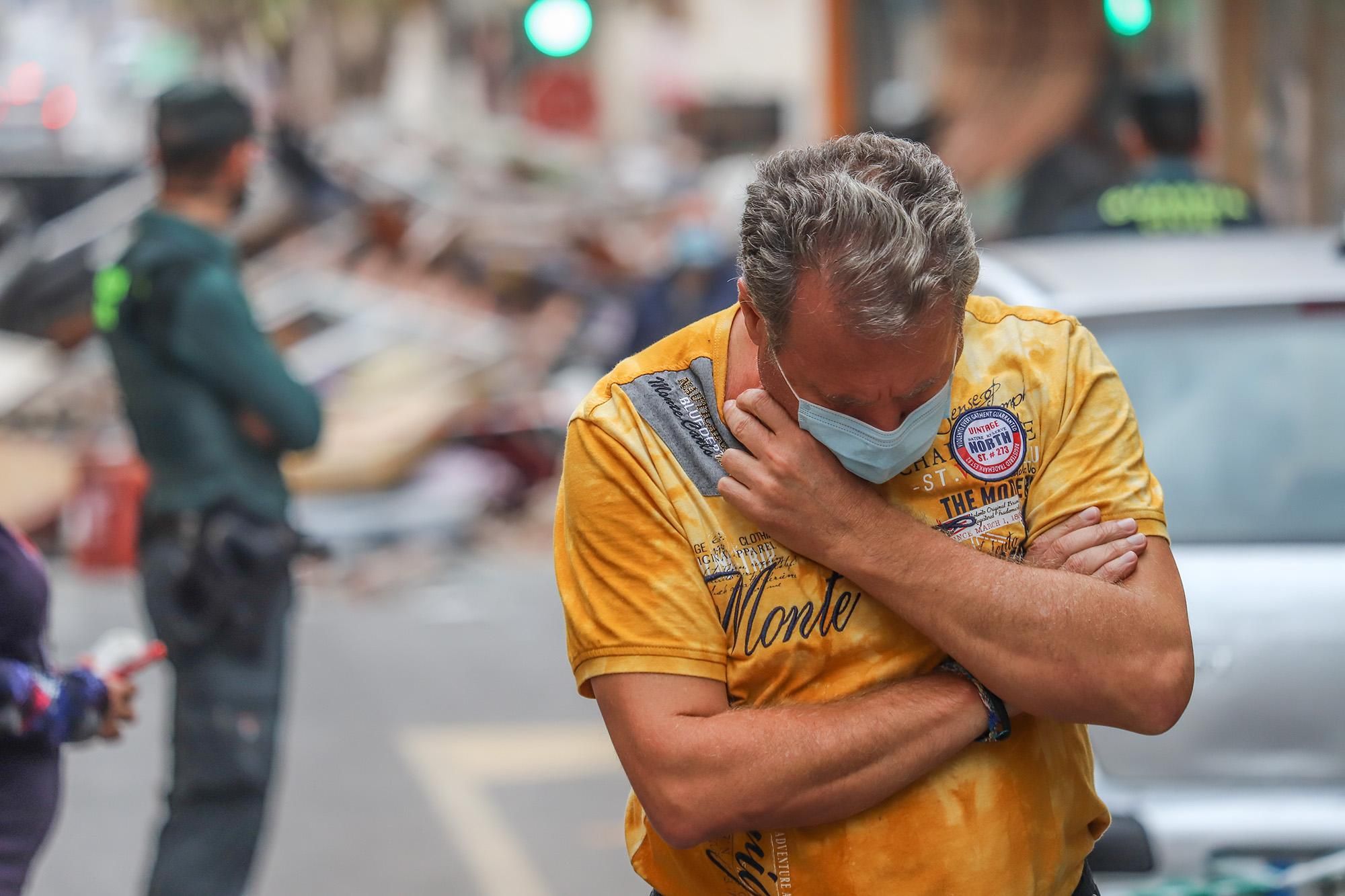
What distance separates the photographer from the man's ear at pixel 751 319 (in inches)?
75.8

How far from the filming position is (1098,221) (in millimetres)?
6074

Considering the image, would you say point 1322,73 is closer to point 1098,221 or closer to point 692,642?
point 1098,221

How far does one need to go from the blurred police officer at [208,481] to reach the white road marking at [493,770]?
1233mm

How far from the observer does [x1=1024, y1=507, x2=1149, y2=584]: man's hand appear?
195 centimetres

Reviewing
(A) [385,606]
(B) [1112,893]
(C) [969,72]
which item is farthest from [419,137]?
(B) [1112,893]

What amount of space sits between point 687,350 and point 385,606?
758 cm

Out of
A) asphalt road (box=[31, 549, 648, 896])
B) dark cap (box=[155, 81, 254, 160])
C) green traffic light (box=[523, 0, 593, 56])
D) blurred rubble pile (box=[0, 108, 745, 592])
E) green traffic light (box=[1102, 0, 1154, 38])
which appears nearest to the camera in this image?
dark cap (box=[155, 81, 254, 160])

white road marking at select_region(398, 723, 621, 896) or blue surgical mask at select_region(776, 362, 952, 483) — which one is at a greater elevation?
blue surgical mask at select_region(776, 362, 952, 483)

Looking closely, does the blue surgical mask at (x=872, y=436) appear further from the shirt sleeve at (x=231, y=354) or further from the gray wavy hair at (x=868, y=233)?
the shirt sleeve at (x=231, y=354)

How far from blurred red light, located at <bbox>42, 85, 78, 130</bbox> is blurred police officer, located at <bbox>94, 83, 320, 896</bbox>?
43.9 feet

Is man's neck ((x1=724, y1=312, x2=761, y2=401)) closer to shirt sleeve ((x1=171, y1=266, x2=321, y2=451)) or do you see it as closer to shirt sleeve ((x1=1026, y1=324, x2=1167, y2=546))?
shirt sleeve ((x1=1026, y1=324, x2=1167, y2=546))

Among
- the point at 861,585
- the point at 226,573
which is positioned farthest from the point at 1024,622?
the point at 226,573

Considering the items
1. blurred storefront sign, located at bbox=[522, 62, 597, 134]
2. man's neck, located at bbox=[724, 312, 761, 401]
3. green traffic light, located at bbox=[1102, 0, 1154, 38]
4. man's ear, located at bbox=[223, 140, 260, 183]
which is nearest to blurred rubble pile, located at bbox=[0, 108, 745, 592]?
blurred storefront sign, located at bbox=[522, 62, 597, 134]

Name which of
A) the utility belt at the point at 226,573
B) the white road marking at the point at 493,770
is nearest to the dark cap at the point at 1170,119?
the white road marking at the point at 493,770
